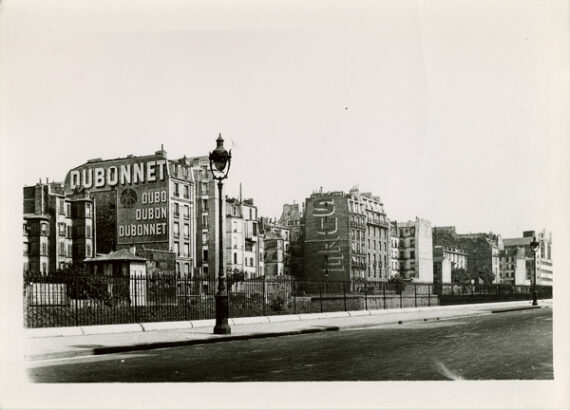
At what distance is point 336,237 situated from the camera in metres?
102

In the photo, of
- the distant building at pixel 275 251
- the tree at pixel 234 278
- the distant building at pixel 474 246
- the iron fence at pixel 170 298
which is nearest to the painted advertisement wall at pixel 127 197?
the tree at pixel 234 278

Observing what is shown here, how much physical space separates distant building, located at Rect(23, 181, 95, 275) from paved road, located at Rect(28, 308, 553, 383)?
150 feet

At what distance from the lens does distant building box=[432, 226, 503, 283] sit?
115 meters

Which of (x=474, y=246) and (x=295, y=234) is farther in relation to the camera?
(x=474, y=246)

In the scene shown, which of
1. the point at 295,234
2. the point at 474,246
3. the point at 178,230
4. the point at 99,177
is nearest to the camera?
the point at 99,177

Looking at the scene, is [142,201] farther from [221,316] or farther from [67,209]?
[221,316]

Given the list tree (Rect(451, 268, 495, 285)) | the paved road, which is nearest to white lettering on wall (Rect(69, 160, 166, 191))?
the paved road

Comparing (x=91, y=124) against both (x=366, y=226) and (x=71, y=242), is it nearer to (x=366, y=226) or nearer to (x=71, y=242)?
(x=71, y=242)

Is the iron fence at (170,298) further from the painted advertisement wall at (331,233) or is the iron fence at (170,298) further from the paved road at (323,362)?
the painted advertisement wall at (331,233)

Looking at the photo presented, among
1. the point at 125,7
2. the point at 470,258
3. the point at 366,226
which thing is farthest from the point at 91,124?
the point at 470,258

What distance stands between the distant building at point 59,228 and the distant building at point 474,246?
65027 millimetres

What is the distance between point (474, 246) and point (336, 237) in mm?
33756

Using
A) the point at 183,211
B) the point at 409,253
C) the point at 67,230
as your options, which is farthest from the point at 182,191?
the point at 409,253

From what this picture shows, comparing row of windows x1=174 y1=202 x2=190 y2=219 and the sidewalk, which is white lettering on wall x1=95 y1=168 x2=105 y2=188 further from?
the sidewalk
